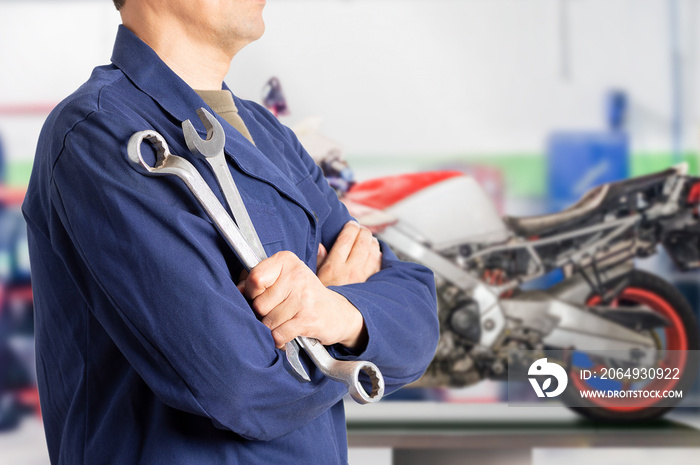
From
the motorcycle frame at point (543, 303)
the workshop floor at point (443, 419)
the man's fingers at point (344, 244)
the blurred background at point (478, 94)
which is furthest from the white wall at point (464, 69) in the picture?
Result: the man's fingers at point (344, 244)

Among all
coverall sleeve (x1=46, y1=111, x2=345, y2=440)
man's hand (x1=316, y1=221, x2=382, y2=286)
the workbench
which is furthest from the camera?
the workbench

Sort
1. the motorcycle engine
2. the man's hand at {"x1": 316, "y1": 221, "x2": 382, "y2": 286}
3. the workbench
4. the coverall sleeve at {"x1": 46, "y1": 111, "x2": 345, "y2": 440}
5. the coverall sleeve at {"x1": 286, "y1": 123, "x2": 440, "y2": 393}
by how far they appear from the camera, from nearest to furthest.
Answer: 1. the coverall sleeve at {"x1": 46, "y1": 111, "x2": 345, "y2": 440}
2. the coverall sleeve at {"x1": 286, "y1": 123, "x2": 440, "y2": 393}
3. the man's hand at {"x1": 316, "y1": 221, "x2": 382, "y2": 286}
4. the workbench
5. the motorcycle engine

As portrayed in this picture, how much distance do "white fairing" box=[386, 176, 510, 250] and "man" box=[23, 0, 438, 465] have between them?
1653 millimetres

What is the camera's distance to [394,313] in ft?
2.80

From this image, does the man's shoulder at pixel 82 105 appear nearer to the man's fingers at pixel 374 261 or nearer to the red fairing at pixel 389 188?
the man's fingers at pixel 374 261

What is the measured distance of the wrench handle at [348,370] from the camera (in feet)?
2.19

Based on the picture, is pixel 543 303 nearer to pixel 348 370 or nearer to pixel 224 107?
pixel 224 107

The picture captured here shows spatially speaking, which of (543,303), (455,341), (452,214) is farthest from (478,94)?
(455,341)

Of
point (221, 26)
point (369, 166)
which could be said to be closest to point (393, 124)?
point (369, 166)

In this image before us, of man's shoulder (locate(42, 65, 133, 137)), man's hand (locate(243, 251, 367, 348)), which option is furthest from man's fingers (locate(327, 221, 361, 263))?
man's shoulder (locate(42, 65, 133, 137))

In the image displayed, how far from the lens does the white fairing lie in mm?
2568

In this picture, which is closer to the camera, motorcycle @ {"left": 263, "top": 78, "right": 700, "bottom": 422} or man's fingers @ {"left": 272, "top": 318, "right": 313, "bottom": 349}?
man's fingers @ {"left": 272, "top": 318, "right": 313, "bottom": 349}

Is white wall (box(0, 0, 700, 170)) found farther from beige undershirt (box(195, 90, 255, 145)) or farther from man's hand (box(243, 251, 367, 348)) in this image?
man's hand (box(243, 251, 367, 348))

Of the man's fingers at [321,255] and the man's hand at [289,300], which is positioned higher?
the man's hand at [289,300]
